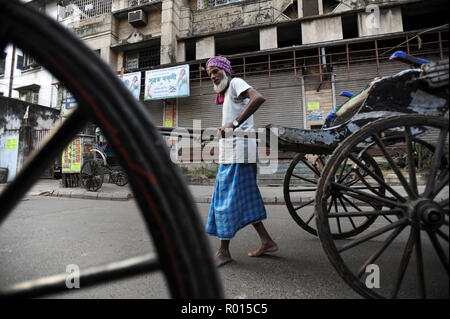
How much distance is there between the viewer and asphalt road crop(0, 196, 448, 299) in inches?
58.6

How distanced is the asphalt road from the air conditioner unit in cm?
1298

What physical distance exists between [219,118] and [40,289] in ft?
37.3

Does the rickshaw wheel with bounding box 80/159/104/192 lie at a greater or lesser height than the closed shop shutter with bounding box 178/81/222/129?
lesser

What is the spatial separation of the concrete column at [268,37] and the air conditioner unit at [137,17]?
21.9 feet

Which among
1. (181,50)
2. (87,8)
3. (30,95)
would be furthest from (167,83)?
(30,95)

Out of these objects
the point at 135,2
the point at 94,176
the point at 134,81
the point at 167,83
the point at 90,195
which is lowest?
the point at 90,195

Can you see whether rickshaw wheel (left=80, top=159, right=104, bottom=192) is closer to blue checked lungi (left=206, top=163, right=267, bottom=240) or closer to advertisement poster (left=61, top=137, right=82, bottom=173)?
advertisement poster (left=61, top=137, right=82, bottom=173)

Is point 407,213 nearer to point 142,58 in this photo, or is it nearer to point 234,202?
point 234,202

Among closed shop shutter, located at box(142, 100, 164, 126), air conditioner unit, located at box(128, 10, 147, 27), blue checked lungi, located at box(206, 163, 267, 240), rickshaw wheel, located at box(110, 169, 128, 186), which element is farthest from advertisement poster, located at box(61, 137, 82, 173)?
air conditioner unit, located at box(128, 10, 147, 27)

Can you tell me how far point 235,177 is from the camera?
2.09 m

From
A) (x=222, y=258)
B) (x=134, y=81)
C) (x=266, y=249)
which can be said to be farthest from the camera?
(x=134, y=81)

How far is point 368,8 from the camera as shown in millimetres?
10312

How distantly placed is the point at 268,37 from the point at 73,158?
9.83 meters

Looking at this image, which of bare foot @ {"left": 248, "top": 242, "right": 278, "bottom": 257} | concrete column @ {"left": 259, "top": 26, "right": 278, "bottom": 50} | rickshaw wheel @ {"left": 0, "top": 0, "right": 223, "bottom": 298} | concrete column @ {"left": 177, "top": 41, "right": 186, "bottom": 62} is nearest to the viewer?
rickshaw wheel @ {"left": 0, "top": 0, "right": 223, "bottom": 298}
